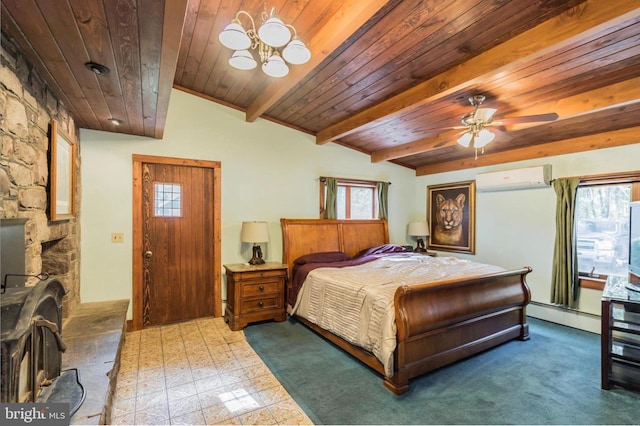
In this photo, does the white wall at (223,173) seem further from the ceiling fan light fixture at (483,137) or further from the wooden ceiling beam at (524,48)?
the ceiling fan light fixture at (483,137)

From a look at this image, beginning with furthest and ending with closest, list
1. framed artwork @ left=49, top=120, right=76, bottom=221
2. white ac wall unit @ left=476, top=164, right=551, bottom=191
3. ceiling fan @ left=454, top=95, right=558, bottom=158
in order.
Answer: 1. white ac wall unit @ left=476, top=164, right=551, bottom=191
2. ceiling fan @ left=454, top=95, right=558, bottom=158
3. framed artwork @ left=49, top=120, right=76, bottom=221

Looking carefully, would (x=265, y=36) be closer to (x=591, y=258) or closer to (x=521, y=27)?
(x=521, y=27)

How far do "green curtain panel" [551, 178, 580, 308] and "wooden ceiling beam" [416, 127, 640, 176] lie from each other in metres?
0.41

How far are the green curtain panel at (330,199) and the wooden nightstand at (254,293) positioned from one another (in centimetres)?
129

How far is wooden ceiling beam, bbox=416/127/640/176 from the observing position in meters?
3.46

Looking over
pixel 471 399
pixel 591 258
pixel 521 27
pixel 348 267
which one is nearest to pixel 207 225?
pixel 348 267

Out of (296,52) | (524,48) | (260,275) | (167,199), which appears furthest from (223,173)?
(524,48)

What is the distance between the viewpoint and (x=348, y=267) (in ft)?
12.9

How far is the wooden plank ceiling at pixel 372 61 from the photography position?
5.31ft

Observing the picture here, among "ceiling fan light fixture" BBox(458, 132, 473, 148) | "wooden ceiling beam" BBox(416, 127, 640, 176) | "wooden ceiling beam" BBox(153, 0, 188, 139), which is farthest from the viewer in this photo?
"wooden ceiling beam" BBox(416, 127, 640, 176)

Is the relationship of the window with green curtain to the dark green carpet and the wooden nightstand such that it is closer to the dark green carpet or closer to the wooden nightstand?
the wooden nightstand

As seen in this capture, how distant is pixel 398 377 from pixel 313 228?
2643 millimetres

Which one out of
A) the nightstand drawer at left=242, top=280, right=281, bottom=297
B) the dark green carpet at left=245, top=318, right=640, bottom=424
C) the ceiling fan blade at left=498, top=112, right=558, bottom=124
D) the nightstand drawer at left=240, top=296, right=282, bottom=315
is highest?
the ceiling fan blade at left=498, top=112, right=558, bottom=124
